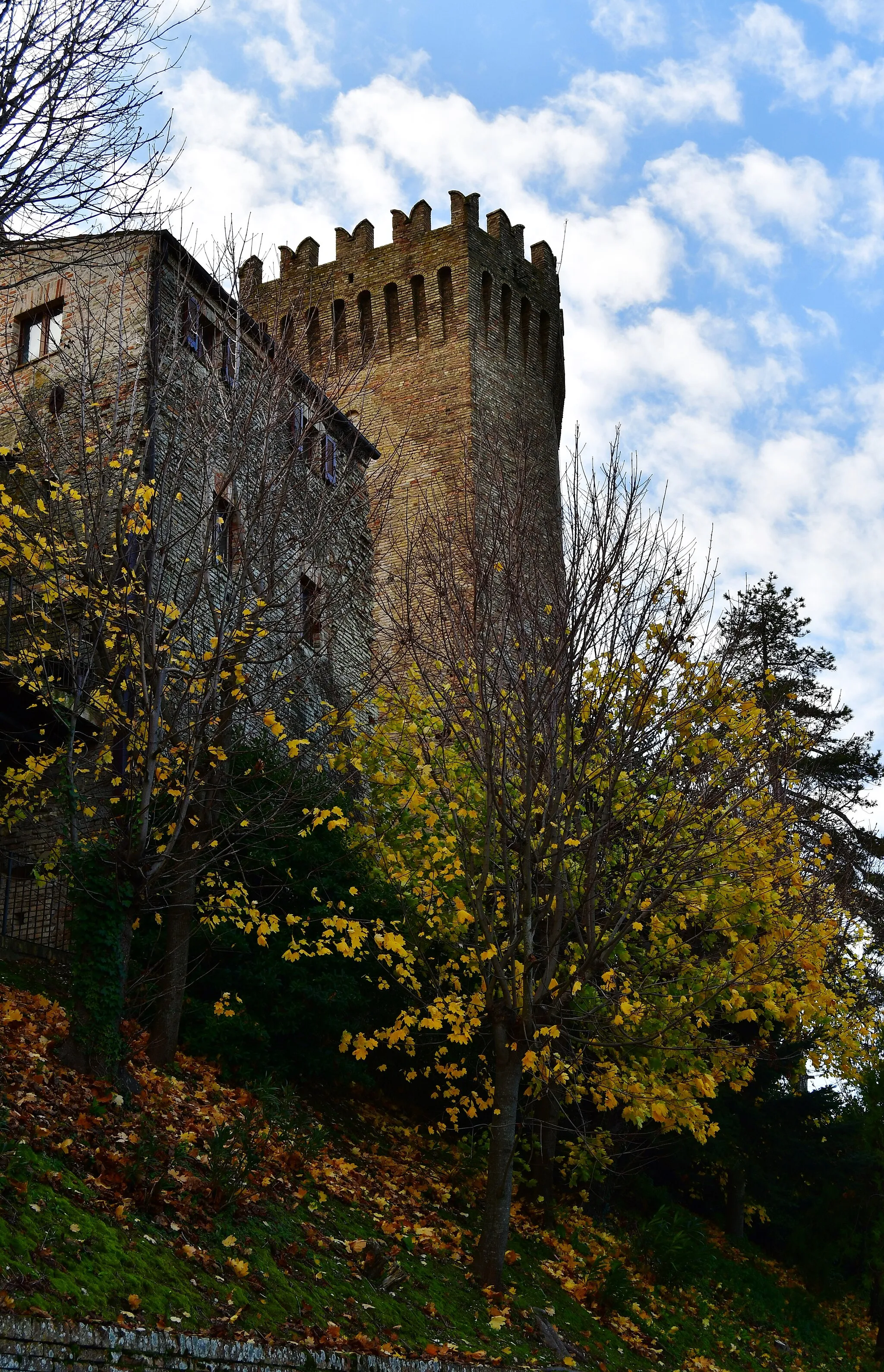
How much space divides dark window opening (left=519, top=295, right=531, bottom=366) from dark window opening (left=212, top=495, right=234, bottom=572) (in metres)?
19.2

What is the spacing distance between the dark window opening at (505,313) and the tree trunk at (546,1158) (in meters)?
22.0

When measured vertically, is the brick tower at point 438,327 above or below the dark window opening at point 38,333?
above

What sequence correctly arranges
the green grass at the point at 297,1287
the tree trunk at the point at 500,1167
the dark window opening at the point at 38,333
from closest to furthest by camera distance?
the green grass at the point at 297,1287 < the tree trunk at the point at 500,1167 < the dark window opening at the point at 38,333

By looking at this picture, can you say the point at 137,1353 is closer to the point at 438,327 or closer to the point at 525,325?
the point at 438,327

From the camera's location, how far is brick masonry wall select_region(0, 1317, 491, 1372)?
492 cm

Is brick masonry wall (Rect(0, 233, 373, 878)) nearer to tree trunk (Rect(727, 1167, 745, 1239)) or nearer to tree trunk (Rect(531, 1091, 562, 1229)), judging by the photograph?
tree trunk (Rect(531, 1091, 562, 1229))

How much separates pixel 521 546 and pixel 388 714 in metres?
Result: 4.39

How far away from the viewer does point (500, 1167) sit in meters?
10.2

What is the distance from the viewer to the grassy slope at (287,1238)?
6215 millimetres

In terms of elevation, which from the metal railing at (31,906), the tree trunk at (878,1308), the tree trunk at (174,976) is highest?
the metal railing at (31,906)

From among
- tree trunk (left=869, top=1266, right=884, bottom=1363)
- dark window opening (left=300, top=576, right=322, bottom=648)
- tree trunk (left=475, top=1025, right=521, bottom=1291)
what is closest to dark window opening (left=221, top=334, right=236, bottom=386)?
dark window opening (left=300, top=576, right=322, bottom=648)

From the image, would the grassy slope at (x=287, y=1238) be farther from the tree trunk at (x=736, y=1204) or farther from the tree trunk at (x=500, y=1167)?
the tree trunk at (x=736, y=1204)

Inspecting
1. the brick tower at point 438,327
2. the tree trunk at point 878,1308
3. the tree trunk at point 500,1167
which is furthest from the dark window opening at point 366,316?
the tree trunk at point 878,1308

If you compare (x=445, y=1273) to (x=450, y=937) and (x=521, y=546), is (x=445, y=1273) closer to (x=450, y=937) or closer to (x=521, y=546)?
(x=450, y=937)
